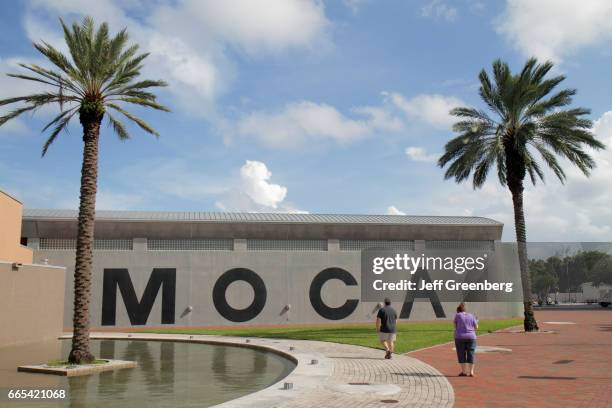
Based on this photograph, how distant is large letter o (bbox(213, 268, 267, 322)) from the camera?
3862 centimetres

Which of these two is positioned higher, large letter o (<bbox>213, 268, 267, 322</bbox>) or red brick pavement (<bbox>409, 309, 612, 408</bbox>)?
large letter o (<bbox>213, 268, 267, 322</bbox>)

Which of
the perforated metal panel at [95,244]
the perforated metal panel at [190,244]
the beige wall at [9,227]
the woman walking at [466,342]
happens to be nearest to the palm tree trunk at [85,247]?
the woman walking at [466,342]

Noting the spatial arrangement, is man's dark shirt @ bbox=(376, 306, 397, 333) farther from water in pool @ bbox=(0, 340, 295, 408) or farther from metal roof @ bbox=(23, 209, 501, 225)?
metal roof @ bbox=(23, 209, 501, 225)

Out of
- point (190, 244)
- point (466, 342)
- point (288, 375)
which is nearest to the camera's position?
point (466, 342)

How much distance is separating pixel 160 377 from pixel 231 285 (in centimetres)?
2338

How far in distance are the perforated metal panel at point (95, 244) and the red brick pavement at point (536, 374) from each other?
24778mm

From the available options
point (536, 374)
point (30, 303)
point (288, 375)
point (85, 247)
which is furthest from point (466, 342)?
point (30, 303)

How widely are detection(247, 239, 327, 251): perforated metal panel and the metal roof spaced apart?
1401 millimetres

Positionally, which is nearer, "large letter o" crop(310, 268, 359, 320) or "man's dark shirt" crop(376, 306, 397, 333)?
"man's dark shirt" crop(376, 306, 397, 333)

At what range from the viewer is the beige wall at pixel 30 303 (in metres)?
25.4

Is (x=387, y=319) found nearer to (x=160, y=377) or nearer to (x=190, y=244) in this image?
(x=160, y=377)

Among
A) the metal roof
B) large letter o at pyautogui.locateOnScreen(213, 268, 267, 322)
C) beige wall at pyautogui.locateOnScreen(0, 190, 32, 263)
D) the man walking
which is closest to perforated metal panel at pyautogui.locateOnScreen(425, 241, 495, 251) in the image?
the metal roof

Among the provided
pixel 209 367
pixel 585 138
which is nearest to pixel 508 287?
pixel 585 138

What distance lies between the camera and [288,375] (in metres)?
14.6
